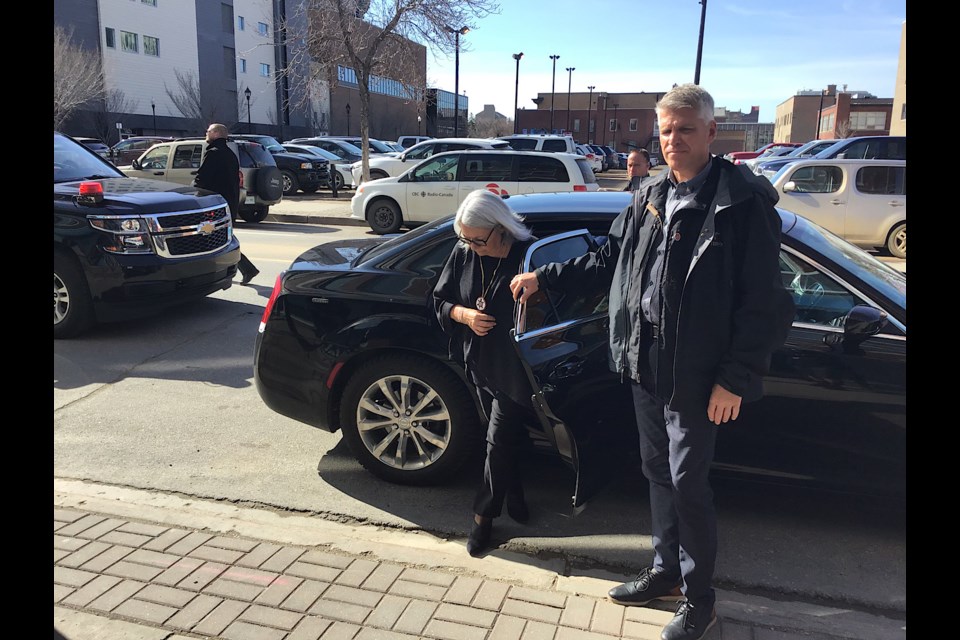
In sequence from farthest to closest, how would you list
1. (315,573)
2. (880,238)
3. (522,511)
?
(880,238)
(522,511)
(315,573)

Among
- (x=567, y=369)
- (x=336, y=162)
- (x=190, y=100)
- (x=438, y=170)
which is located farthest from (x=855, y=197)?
(x=190, y=100)

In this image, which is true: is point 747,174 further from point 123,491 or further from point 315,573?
point 123,491

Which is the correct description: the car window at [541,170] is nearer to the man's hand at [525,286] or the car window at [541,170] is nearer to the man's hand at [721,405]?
the man's hand at [525,286]

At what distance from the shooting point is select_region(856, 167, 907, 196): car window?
12.1 metres

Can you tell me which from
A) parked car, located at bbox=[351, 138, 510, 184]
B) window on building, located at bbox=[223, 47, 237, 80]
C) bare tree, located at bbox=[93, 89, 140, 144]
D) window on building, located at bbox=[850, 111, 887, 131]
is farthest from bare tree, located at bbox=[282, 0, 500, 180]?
window on building, located at bbox=[850, 111, 887, 131]

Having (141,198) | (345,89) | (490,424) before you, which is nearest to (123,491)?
(490,424)

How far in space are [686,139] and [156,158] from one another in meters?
16.2

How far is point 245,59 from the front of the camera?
6044 centimetres

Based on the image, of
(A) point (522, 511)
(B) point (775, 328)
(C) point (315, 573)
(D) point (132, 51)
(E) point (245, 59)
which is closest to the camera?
(B) point (775, 328)

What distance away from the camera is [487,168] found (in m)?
14.0

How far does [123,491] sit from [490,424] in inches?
81.9

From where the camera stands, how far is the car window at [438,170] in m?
14.3

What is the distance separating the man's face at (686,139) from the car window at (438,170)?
477 inches

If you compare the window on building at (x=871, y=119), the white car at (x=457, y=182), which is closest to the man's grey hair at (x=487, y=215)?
the white car at (x=457, y=182)
